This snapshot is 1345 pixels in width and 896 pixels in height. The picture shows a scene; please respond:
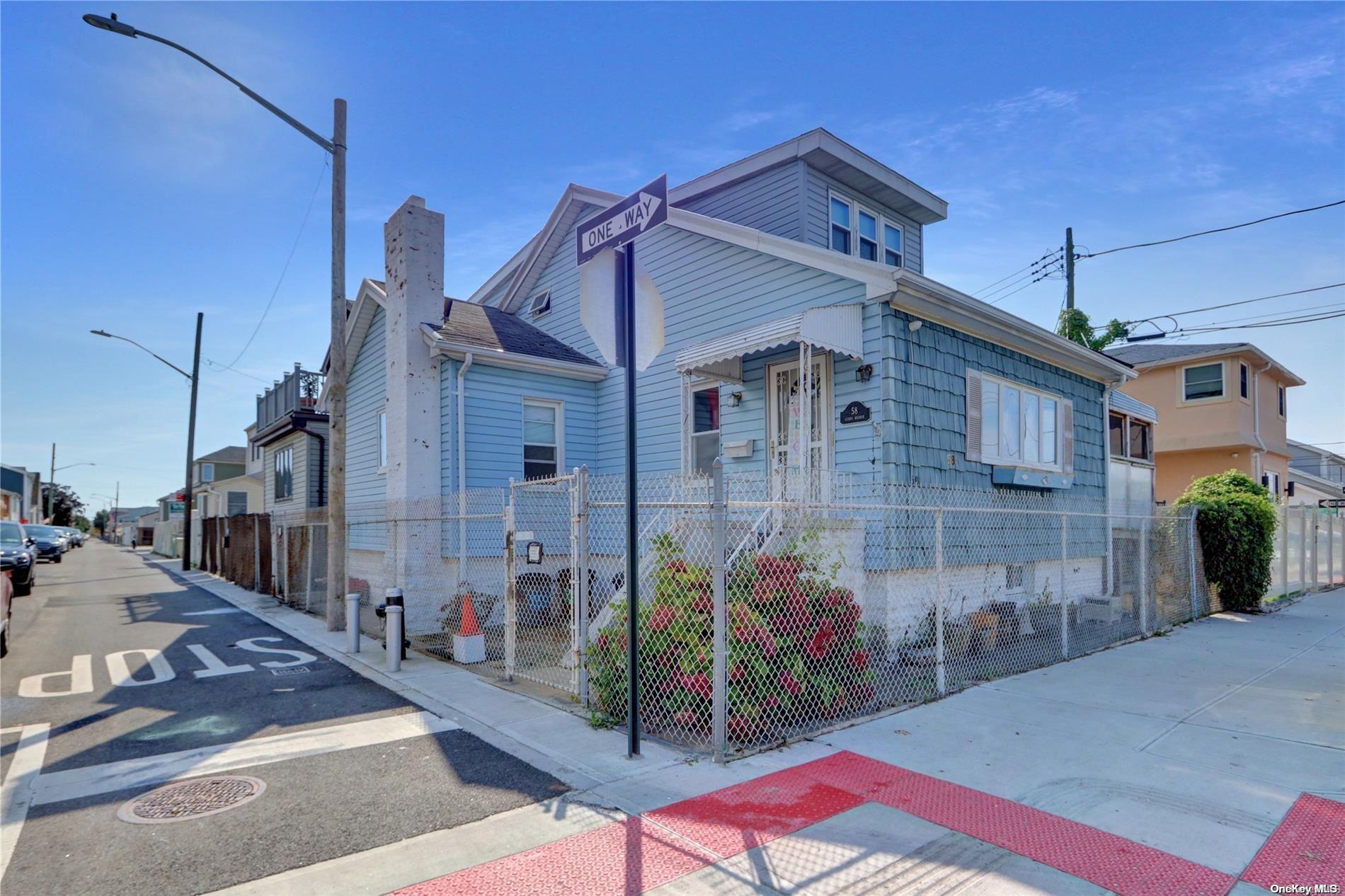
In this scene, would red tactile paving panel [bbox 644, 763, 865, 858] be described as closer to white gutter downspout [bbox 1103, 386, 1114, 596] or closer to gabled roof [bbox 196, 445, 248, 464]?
white gutter downspout [bbox 1103, 386, 1114, 596]

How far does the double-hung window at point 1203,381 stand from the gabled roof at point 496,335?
19.0 m

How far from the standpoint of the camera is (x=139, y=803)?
4.50m

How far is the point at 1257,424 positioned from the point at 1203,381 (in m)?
2.28

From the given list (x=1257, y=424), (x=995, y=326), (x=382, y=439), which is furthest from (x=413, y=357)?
(x=1257, y=424)

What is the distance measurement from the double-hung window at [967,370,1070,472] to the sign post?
21.7 feet

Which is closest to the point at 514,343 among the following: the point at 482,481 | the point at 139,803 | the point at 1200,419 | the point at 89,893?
the point at 482,481

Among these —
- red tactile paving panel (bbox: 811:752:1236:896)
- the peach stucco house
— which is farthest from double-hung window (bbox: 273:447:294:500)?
the peach stucco house

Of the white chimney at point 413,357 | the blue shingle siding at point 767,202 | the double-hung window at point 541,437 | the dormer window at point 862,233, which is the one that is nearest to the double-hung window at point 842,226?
the dormer window at point 862,233

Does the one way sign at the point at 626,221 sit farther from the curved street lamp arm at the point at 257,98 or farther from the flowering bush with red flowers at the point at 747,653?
the curved street lamp arm at the point at 257,98

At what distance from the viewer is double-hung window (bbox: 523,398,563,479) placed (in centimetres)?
1303

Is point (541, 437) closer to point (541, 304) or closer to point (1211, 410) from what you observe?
point (541, 304)

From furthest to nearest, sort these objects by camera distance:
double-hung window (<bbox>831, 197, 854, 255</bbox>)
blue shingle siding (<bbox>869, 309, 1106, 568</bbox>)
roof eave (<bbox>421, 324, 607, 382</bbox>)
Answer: double-hung window (<bbox>831, 197, 854, 255</bbox>), roof eave (<bbox>421, 324, 607, 382</bbox>), blue shingle siding (<bbox>869, 309, 1106, 568</bbox>)

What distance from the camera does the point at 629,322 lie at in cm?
518

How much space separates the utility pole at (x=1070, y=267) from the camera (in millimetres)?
23562
